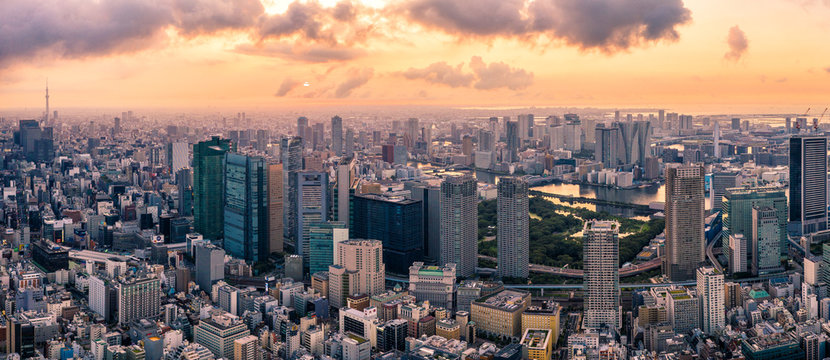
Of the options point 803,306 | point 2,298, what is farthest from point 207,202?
point 803,306

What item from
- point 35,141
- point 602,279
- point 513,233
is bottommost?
point 602,279

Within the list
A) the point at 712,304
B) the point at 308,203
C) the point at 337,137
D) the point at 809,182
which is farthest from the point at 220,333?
the point at 337,137

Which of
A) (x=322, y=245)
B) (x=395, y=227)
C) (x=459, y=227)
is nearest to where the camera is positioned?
(x=322, y=245)

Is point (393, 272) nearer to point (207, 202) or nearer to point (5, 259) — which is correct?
point (207, 202)

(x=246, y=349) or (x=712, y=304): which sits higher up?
(x=712, y=304)

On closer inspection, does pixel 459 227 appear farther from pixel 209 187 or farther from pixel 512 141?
pixel 512 141

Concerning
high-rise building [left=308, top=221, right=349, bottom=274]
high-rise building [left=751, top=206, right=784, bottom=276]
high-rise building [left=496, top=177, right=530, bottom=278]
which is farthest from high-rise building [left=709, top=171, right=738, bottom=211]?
high-rise building [left=308, top=221, right=349, bottom=274]

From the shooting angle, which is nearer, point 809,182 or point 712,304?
point 712,304
